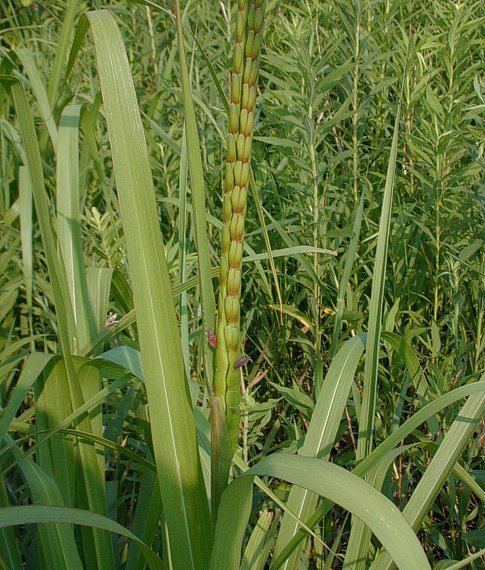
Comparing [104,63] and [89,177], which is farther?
[89,177]

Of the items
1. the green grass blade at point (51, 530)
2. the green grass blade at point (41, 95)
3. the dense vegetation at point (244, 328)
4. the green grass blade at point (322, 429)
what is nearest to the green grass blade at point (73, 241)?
the dense vegetation at point (244, 328)

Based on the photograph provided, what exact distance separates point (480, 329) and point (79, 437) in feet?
2.80

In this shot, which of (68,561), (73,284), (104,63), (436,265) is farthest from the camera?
(436,265)

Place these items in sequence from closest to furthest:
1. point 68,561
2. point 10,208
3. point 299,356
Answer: point 68,561
point 299,356
point 10,208

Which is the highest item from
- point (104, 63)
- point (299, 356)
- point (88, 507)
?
point (104, 63)

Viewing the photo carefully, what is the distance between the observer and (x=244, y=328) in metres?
1.73

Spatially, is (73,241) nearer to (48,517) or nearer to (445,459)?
(48,517)

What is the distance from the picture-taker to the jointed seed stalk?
2.46ft

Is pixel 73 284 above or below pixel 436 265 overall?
above

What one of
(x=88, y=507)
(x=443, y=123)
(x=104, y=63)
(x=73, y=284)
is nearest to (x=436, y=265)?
(x=443, y=123)

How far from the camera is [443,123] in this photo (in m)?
1.68

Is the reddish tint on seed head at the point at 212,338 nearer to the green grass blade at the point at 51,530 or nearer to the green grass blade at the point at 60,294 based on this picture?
the green grass blade at the point at 60,294

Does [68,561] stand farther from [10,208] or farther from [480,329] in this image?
[10,208]

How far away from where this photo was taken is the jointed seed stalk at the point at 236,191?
2.46 ft
